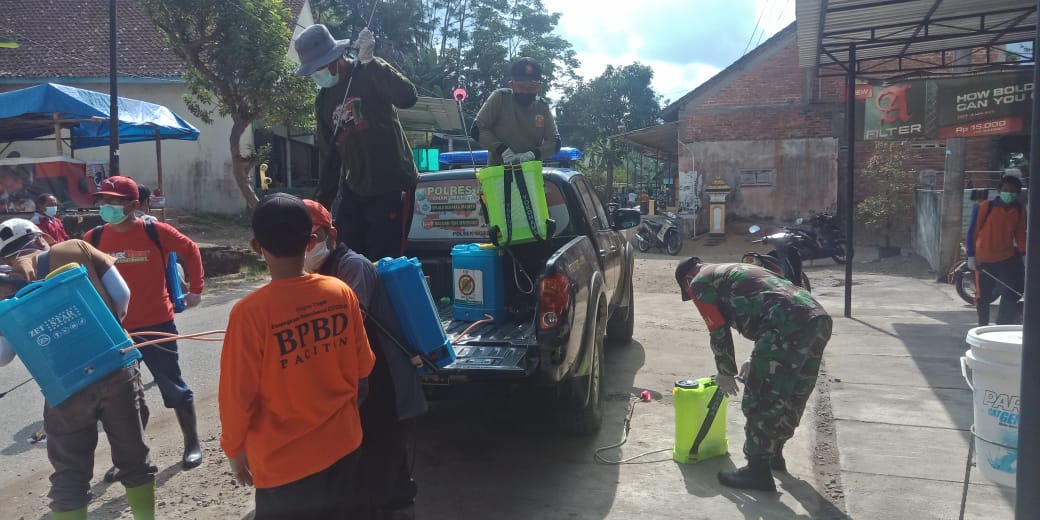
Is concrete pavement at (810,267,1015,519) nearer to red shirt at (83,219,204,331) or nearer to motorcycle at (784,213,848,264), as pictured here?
red shirt at (83,219,204,331)

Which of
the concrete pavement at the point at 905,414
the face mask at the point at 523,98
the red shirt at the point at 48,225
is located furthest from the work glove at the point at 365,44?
the red shirt at the point at 48,225

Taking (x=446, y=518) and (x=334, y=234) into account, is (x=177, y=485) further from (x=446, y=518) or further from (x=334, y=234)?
(x=334, y=234)

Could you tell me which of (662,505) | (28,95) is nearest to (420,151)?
(662,505)

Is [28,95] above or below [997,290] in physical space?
above

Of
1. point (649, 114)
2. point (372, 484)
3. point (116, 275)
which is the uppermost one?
point (649, 114)

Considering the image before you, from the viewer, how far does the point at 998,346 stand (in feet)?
9.60

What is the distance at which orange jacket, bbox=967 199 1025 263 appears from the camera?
7520 mm

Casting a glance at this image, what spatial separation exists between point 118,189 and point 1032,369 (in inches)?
167

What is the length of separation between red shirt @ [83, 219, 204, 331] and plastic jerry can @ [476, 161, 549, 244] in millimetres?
1970

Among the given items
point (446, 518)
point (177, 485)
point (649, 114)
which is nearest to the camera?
point (446, 518)

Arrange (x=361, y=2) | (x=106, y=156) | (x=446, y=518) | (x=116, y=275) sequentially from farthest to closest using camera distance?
1. (x=361, y=2)
2. (x=106, y=156)
3. (x=446, y=518)
4. (x=116, y=275)

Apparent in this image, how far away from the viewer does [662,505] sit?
386cm

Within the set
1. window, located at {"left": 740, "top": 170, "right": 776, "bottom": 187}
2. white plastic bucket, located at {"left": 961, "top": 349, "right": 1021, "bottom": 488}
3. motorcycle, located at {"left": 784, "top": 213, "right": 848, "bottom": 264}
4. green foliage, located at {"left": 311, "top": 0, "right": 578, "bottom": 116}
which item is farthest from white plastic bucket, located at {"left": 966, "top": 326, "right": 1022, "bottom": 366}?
green foliage, located at {"left": 311, "top": 0, "right": 578, "bottom": 116}

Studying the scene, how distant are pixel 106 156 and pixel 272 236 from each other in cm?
2173
